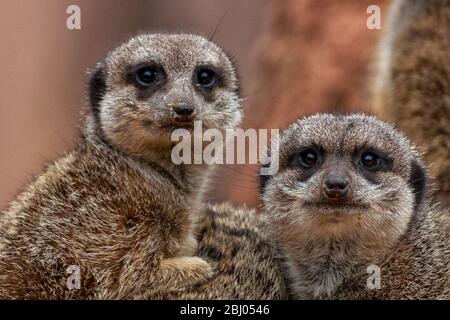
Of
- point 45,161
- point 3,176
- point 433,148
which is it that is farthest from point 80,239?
point 3,176

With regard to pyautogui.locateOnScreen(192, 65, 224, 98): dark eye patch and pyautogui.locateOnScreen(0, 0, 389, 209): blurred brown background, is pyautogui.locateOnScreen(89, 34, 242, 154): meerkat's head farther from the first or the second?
pyautogui.locateOnScreen(0, 0, 389, 209): blurred brown background

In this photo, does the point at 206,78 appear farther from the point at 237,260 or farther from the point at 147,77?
the point at 237,260

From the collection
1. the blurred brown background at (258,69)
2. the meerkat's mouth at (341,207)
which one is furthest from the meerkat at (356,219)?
the blurred brown background at (258,69)

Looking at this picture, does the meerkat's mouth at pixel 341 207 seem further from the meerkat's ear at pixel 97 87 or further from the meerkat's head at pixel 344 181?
the meerkat's ear at pixel 97 87

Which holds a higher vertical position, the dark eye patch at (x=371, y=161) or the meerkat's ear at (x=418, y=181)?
the dark eye patch at (x=371, y=161)

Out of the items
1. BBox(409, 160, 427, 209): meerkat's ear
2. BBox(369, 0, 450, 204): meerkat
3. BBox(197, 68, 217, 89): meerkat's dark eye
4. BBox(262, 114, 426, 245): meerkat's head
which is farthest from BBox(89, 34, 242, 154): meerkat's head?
BBox(369, 0, 450, 204): meerkat

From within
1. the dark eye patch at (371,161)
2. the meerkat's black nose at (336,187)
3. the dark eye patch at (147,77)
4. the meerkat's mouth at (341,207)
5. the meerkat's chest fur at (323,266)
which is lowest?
the meerkat's chest fur at (323,266)
